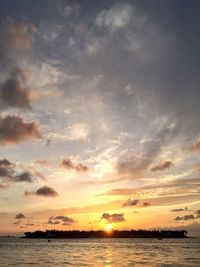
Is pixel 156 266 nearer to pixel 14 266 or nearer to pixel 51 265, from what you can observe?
pixel 51 265

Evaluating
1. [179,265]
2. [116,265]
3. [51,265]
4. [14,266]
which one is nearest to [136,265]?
[116,265]

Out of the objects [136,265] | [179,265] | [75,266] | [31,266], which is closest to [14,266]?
[31,266]

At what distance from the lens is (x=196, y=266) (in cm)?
7844

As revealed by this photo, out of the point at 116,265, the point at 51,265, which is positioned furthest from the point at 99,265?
the point at 51,265

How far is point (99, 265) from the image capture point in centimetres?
7988

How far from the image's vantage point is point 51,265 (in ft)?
273

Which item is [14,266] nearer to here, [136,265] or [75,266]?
[75,266]

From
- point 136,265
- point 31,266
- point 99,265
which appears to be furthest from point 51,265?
point 136,265

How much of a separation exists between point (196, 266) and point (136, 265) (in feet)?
39.0

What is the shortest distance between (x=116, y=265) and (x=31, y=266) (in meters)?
17.1

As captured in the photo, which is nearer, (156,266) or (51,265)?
(156,266)

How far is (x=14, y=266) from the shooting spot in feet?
258

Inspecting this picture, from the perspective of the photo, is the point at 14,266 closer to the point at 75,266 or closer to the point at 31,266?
the point at 31,266

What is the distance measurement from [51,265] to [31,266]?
5.41m
